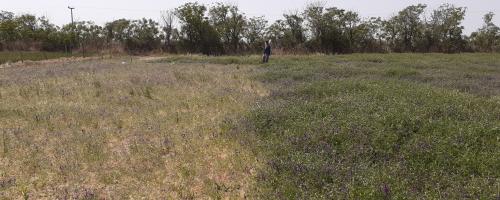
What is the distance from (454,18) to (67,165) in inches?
1863

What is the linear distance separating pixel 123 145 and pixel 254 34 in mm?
43300

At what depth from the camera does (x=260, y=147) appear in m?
7.88

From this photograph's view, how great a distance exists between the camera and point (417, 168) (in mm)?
6281

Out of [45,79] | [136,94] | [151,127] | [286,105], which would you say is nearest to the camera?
[151,127]

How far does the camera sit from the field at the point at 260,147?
600cm

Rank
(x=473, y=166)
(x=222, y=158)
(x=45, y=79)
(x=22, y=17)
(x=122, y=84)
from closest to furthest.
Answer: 1. (x=473, y=166)
2. (x=222, y=158)
3. (x=122, y=84)
4. (x=45, y=79)
5. (x=22, y=17)

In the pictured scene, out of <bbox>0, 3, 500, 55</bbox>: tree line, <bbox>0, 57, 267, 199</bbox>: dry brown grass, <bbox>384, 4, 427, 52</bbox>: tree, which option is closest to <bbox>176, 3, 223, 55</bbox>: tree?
<bbox>0, 3, 500, 55</bbox>: tree line

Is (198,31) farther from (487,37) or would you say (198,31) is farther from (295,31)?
(487,37)

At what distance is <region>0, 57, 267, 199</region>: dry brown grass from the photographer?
654cm

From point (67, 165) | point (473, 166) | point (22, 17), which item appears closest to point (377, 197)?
point (473, 166)

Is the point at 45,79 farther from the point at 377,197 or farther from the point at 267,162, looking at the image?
the point at 377,197

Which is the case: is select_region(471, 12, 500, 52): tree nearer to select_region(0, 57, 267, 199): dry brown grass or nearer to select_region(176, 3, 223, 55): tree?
select_region(176, 3, 223, 55): tree

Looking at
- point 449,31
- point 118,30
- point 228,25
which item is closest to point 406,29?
point 449,31

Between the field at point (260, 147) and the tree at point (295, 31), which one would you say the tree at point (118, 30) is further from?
the field at point (260, 147)
